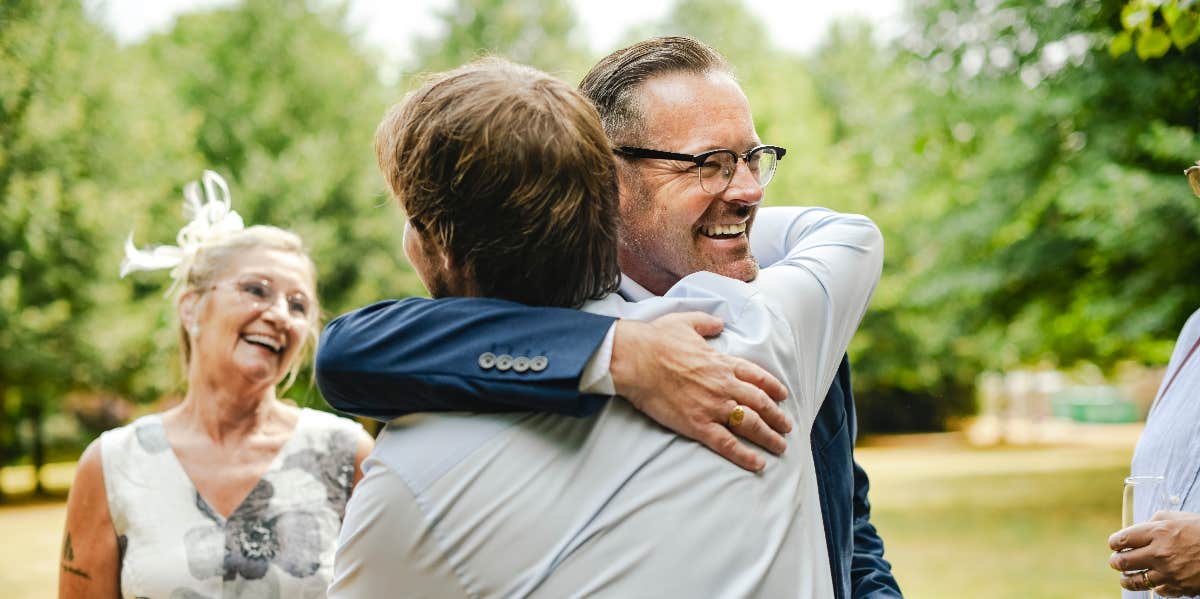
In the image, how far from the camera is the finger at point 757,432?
148 centimetres

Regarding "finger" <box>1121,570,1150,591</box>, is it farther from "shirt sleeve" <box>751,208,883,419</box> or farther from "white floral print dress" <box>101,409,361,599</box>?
"white floral print dress" <box>101,409,361,599</box>

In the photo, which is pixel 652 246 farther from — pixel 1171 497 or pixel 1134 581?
pixel 1171 497

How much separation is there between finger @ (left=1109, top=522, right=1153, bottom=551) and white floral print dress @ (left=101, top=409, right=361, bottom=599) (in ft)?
6.86

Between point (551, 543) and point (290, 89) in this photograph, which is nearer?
point (551, 543)

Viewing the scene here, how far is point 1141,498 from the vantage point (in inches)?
114

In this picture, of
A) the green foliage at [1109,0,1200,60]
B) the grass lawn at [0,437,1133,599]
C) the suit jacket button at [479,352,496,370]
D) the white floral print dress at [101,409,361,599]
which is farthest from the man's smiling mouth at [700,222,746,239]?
the grass lawn at [0,437,1133,599]

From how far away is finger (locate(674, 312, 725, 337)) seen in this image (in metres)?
1.57

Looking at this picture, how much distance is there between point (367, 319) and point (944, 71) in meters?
17.2

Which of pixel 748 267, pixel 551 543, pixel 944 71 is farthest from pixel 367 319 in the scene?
pixel 944 71

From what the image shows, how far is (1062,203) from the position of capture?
49.6 ft

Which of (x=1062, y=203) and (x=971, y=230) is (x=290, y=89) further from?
(x=1062, y=203)

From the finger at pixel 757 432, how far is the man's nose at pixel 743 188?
0.67 metres

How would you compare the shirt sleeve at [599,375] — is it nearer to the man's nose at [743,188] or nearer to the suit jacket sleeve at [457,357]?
the suit jacket sleeve at [457,357]

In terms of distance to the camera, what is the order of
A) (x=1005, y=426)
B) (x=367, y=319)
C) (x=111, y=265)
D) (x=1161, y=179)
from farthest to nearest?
(x=1005, y=426), (x=111, y=265), (x=1161, y=179), (x=367, y=319)
